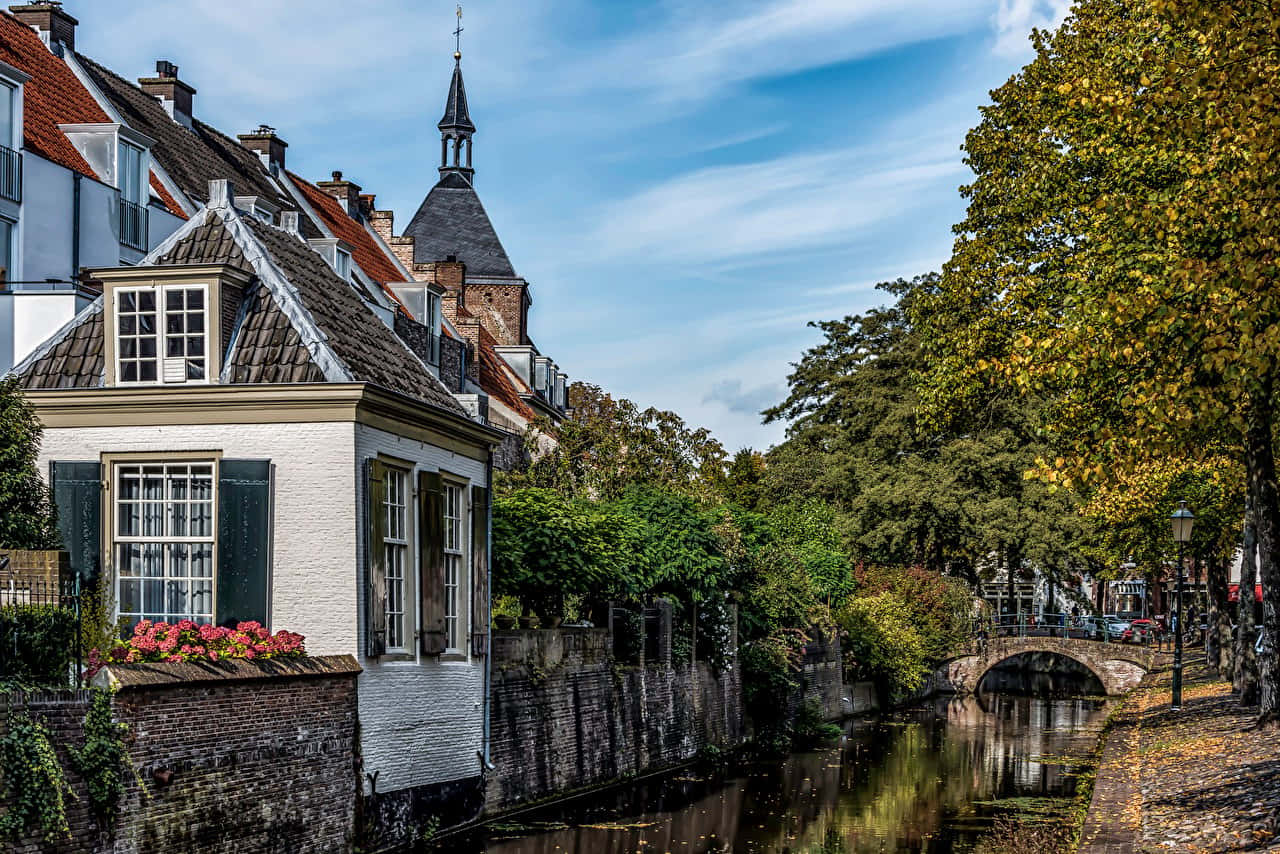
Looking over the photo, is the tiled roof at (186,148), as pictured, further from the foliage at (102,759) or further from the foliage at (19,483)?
the foliage at (102,759)

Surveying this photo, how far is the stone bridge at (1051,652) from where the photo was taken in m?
49.4

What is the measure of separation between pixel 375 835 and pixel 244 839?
2.68 metres

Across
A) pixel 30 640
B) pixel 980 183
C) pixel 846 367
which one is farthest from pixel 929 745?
pixel 846 367

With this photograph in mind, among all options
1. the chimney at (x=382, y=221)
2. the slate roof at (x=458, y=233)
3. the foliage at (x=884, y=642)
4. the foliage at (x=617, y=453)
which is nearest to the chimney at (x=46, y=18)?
the foliage at (x=617, y=453)

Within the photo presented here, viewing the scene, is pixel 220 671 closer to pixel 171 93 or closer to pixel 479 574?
pixel 479 574

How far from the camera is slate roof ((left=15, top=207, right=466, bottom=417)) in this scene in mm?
16156

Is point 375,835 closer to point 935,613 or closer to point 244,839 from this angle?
point 244,839

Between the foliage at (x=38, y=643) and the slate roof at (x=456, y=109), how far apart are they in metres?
50.7

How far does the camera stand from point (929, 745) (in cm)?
3234

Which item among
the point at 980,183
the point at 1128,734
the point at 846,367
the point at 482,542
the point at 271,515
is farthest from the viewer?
the point at 846,367

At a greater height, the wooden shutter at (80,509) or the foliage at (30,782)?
the wooden shutter at (80,509)

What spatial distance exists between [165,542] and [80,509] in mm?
1021

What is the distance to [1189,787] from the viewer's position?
53.0 feet

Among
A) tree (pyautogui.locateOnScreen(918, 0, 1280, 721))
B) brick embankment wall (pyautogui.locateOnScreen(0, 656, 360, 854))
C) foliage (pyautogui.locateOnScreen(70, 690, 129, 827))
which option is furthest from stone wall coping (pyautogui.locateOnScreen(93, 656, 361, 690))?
tree (pyautogui.locateOnScreen(918, 0, 1280, 721))
